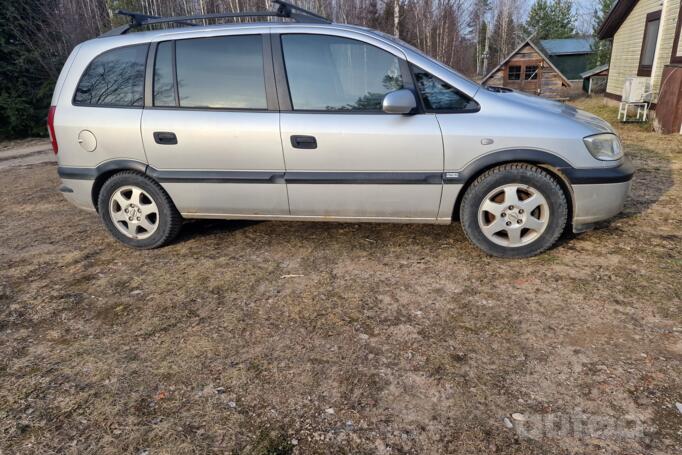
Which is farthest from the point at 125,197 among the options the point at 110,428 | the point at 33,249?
the point at 110,428

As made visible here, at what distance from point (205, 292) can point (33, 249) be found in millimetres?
2240

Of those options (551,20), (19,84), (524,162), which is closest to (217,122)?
(524,162)

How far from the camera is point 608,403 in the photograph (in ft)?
6.88

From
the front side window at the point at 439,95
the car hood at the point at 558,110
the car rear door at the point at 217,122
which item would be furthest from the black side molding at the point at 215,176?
the car hood at the point at 558,110

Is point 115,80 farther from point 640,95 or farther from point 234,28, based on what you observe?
point 640,95

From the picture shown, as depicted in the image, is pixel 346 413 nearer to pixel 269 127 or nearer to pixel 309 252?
pixel 309 252

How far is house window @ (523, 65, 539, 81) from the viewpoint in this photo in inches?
1037

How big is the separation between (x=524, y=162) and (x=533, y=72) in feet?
87.1

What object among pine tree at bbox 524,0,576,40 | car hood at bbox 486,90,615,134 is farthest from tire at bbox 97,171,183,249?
pine tree at bbox 524,0,576,40

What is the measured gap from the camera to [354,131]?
134 inches

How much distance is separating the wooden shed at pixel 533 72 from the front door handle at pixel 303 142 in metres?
25.3

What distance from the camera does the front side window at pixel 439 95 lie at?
338cm

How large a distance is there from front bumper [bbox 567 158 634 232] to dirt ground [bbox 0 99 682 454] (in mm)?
332

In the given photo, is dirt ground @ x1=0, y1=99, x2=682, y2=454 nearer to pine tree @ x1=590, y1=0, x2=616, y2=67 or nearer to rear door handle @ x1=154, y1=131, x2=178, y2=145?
rear door handle @ x1=154, y1=131, x2=178, y2=145
